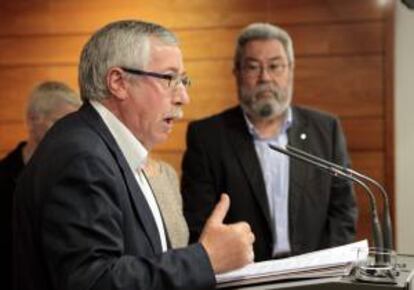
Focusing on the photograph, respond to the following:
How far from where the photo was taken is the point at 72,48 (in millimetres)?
3877

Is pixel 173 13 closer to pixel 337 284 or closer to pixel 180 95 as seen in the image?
pixel 180 95

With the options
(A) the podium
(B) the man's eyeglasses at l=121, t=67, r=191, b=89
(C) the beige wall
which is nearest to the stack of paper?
(A) the podium

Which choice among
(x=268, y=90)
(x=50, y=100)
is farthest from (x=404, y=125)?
(x=50, y=100)

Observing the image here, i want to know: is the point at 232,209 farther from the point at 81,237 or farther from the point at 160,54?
the point at 81,237

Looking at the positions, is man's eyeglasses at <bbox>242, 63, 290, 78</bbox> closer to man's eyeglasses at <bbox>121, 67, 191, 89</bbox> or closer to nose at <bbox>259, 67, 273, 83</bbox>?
nose at <bbox>259, 67, 273, 83</bbox>

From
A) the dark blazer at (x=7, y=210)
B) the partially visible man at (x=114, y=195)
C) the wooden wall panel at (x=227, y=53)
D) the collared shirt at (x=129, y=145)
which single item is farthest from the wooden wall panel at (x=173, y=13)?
the collared shirt at (x=129, y=145)

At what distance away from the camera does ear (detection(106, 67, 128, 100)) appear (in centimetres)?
147

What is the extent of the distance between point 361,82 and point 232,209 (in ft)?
4.52

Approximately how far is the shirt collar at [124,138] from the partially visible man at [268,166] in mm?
1031

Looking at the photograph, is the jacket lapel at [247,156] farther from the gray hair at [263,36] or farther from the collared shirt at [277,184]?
the gray hair at [263,36]

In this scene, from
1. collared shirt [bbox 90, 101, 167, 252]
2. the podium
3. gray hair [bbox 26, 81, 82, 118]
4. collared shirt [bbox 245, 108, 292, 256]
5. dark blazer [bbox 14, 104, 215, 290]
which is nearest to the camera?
the podium

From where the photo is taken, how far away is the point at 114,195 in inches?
51.1

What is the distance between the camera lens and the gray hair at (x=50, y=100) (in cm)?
281

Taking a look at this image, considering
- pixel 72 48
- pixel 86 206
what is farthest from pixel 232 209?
pixel 72 48
